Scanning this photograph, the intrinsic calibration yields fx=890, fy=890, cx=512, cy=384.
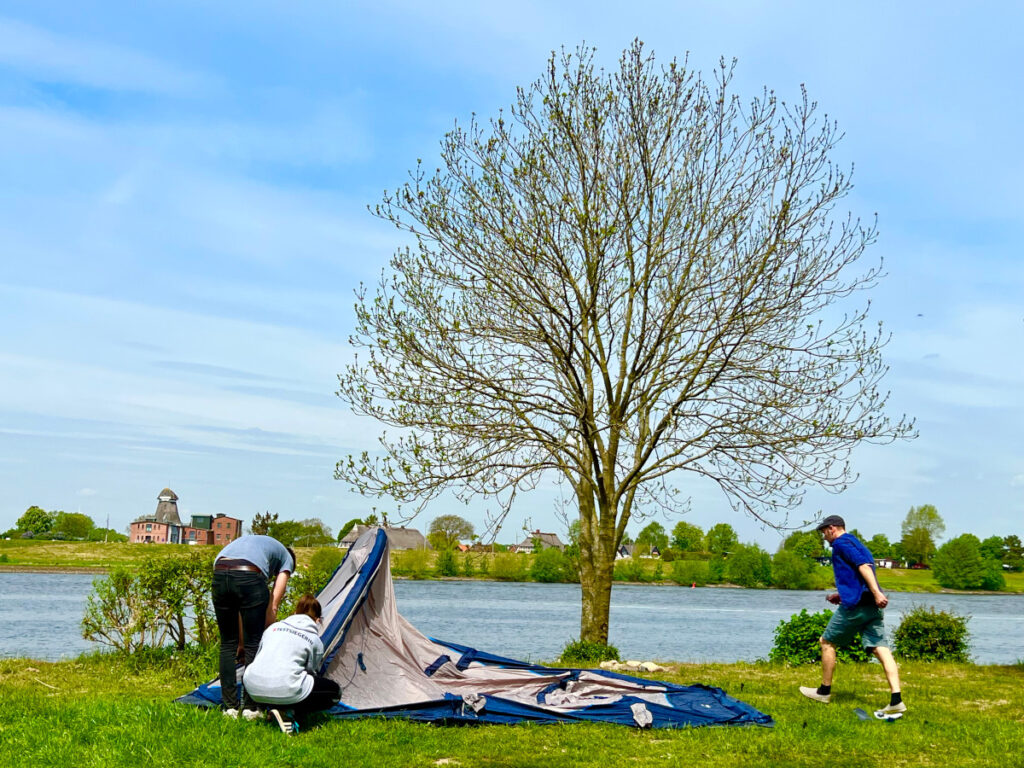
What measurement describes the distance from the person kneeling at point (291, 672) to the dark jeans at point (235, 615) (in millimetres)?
334

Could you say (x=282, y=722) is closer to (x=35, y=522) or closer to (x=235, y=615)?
(x=235, y=615)

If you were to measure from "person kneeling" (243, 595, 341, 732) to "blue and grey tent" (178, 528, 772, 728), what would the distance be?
46 centimetres

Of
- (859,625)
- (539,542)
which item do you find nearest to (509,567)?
(539,542)

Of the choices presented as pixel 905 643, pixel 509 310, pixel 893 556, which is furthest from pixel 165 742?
pixel 893 556

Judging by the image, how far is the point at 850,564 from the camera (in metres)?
9.69

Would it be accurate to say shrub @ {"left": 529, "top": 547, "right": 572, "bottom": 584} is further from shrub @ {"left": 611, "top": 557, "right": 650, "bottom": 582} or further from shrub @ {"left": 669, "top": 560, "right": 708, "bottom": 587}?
shrub @ {"left": 669, "top": 560, "right": 708, "bottom": 587}

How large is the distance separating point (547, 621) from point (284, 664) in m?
26.1

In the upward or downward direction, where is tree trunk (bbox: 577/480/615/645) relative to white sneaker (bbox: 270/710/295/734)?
upward

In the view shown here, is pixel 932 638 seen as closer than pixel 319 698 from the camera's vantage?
No

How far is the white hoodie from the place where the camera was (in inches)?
303

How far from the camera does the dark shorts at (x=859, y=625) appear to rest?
967 cm

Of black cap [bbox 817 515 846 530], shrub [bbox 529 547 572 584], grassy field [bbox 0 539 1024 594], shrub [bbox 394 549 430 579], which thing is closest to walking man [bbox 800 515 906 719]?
black cap [bbox 817 515 846 530]

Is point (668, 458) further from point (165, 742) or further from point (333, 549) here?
point (333, 549)

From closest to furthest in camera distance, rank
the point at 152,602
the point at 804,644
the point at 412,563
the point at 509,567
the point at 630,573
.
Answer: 1. the point at 152,602
2. the point at 804,644
3. the point at 412,563
4. the point at 509,567
5. the point at 630,573
